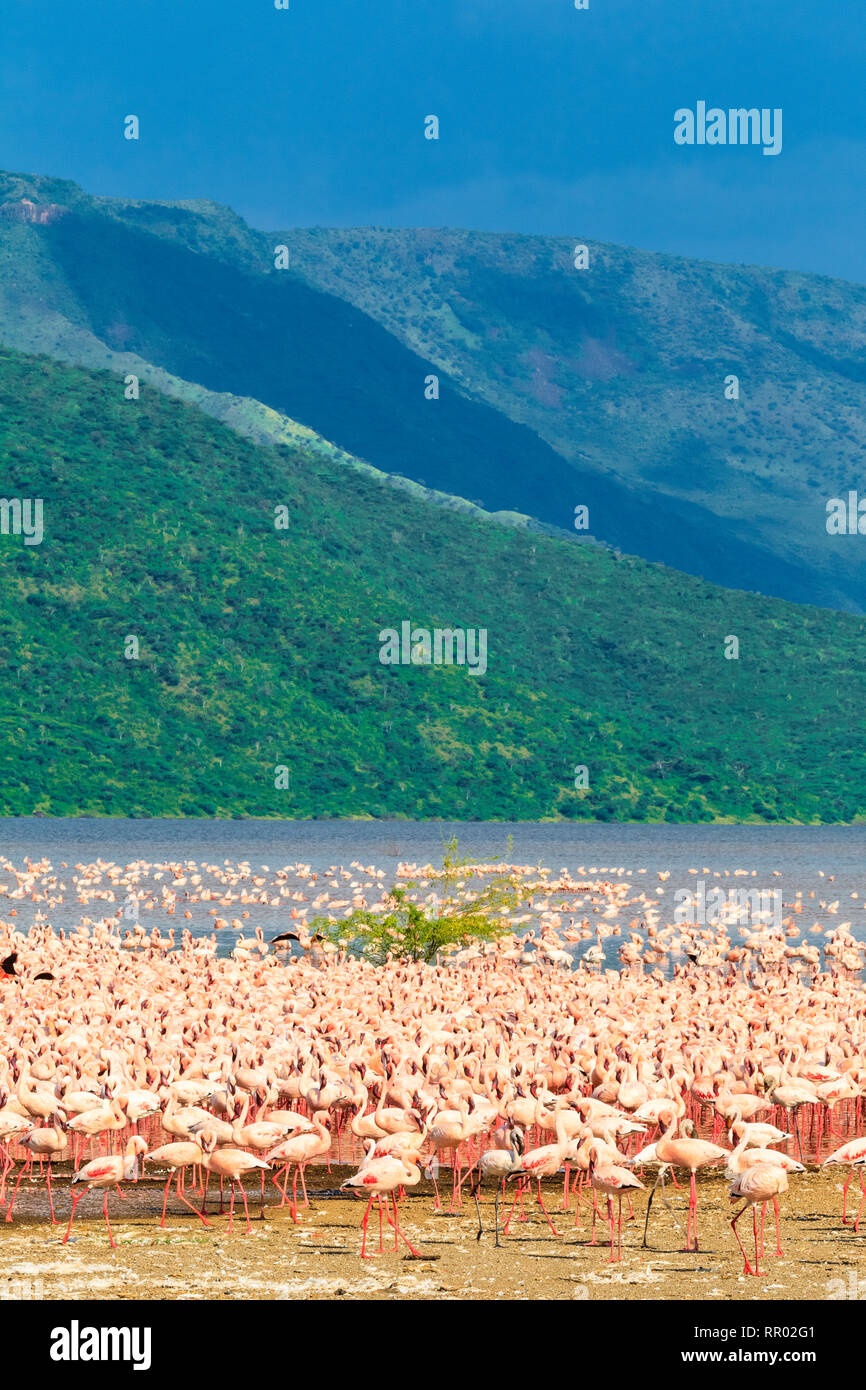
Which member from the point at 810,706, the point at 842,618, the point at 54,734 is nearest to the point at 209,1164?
the point at 54,734

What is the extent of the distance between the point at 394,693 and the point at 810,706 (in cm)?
3579

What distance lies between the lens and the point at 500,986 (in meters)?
24.0

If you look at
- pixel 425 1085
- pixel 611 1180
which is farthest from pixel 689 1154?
pixel 425 1085

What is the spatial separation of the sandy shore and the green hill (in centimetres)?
10160

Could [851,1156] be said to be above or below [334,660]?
below

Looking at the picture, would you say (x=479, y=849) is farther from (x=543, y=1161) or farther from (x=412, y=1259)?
(x=412, y=1259)

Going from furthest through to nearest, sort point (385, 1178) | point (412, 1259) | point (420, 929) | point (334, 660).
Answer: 1. point (334, 660)
2. point (420, 929)
3. point (385, 1178)
4. point (412, 1259)

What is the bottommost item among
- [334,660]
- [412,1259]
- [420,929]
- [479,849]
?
[412,1259]

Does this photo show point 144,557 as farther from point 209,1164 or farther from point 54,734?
point 209,1164

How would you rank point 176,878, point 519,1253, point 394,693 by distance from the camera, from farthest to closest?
point 394,693
point 176,878
point 519,1253

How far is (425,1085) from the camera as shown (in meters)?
15.3

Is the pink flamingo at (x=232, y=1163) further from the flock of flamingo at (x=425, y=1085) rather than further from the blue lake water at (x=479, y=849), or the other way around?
the blue lake water at (x=479, y=849)

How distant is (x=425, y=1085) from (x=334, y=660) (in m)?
115

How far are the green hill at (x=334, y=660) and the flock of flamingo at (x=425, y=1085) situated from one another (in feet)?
306
